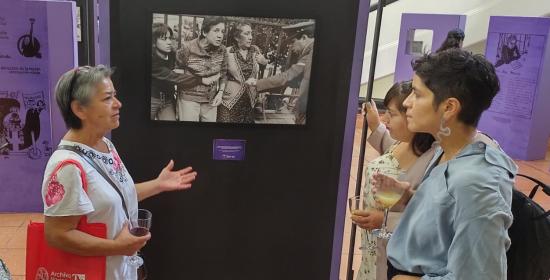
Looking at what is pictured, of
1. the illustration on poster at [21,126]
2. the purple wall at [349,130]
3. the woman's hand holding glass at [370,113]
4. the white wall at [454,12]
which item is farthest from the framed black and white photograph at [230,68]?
the white wall at [454,12]

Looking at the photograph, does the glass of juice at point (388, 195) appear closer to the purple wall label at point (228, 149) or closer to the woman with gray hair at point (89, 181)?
the purple wall label at point (228, 149)

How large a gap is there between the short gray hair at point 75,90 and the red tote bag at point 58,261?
403 mm

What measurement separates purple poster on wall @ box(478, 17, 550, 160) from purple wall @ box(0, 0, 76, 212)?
5483 mm

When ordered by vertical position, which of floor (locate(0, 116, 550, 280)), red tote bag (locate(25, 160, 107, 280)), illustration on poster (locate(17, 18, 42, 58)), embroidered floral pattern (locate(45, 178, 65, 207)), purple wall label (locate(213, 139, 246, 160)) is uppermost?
illustration on poster (locate(17, 18, 42, 58))

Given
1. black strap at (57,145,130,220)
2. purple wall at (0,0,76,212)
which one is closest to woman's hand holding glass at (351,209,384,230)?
black strap at (57,145,130,220)

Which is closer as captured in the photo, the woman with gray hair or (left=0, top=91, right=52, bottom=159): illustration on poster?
the woman with gray hair

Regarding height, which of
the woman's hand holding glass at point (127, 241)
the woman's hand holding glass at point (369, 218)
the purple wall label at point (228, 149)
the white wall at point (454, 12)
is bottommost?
the woman's hand holding glass at point (127, 241)

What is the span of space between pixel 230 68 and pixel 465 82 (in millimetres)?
1156

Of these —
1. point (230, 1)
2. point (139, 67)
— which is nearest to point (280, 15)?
point (230, 1)

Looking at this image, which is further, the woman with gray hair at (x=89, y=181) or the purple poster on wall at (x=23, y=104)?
the purple poster on wall at (x=23, y=104)

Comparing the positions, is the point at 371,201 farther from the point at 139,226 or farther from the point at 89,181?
the point at 89,181

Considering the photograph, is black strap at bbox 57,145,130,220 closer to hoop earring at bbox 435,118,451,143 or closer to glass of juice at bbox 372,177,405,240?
glass of juice at bbox 372,177,405,240

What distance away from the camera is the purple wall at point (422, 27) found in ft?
22.4

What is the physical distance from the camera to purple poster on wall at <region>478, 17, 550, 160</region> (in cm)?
674
